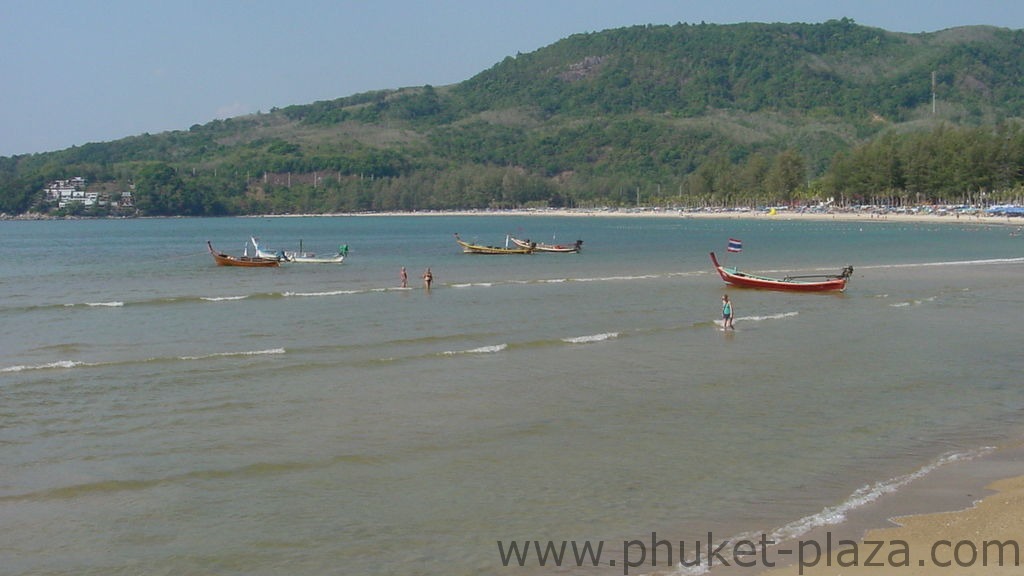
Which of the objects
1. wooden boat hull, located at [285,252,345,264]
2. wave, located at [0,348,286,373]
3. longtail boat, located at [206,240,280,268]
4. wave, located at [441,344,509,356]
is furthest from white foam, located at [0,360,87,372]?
wooden boat hull, located at [285,252,345,264]

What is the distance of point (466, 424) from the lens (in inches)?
790

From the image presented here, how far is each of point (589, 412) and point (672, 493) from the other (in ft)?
19.4

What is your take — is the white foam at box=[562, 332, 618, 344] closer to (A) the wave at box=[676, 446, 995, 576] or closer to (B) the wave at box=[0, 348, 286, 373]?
(B) the wave at box=[0, 348, 286, 373]

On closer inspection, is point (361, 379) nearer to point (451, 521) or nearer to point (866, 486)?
point (451, 521)

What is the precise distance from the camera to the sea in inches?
537

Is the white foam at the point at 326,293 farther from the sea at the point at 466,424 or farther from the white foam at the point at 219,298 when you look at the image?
the sea at the point at 466,424

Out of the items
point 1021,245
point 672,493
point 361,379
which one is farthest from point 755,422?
point 1021,245

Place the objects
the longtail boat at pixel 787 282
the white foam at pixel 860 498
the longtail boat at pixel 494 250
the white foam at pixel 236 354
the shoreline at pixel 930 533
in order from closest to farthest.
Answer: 1. the shoreline at pixel 930 533
2. the white foam at pixel 860 498
3. the white foam at pixel 236 354
4. the longtail boat at pixel 787 282
5. the longtail boat at pixel 494 250

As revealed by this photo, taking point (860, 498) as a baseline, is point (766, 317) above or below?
above

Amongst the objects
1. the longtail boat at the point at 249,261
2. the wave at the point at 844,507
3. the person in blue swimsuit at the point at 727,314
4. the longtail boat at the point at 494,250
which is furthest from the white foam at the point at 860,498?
the longtail boat at the point at 494,250

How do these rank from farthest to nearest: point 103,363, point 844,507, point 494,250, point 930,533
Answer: point 494,250 → point 103,363 → point 844,507 → point 930,533

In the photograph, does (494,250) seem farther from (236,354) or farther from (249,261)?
(236,354)

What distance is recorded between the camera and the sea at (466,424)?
44.8 ft

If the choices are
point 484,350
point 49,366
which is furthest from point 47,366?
point 484,350
